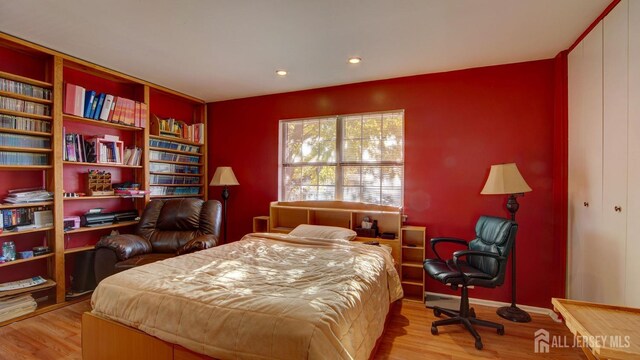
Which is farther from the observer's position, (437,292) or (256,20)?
(437,292)

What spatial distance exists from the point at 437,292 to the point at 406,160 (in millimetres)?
1578

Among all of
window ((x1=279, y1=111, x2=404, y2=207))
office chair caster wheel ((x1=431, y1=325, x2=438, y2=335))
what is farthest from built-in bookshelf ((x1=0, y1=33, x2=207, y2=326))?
office chair caster wheel ((x1=431, y1=325, x2=438, y2=335))

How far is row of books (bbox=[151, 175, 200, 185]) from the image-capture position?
13.0 feet

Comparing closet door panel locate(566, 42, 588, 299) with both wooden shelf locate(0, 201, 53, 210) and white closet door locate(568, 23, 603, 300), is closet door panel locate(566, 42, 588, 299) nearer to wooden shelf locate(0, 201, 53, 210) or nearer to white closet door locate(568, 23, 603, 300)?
white closet door locate(568, 23, 603, 300)

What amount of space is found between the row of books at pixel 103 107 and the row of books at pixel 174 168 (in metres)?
0.59

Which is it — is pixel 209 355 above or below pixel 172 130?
below

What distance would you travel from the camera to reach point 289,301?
1.50 metres

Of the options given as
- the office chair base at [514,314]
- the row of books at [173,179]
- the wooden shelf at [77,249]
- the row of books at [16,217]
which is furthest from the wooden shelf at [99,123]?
the office chair base at [514,314]

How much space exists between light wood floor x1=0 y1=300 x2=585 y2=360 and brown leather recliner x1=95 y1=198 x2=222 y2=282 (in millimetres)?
535

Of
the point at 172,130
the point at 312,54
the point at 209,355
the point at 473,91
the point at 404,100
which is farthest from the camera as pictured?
the point at 172,130

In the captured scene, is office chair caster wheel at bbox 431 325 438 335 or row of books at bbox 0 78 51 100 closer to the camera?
office chair caster wheel at bbox 431 325 438 335

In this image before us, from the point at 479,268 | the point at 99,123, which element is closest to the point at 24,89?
the point at 99,123

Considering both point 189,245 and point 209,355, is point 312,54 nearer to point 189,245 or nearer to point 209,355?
point 189,245

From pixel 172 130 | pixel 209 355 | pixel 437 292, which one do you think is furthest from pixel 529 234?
pixel 172 130
